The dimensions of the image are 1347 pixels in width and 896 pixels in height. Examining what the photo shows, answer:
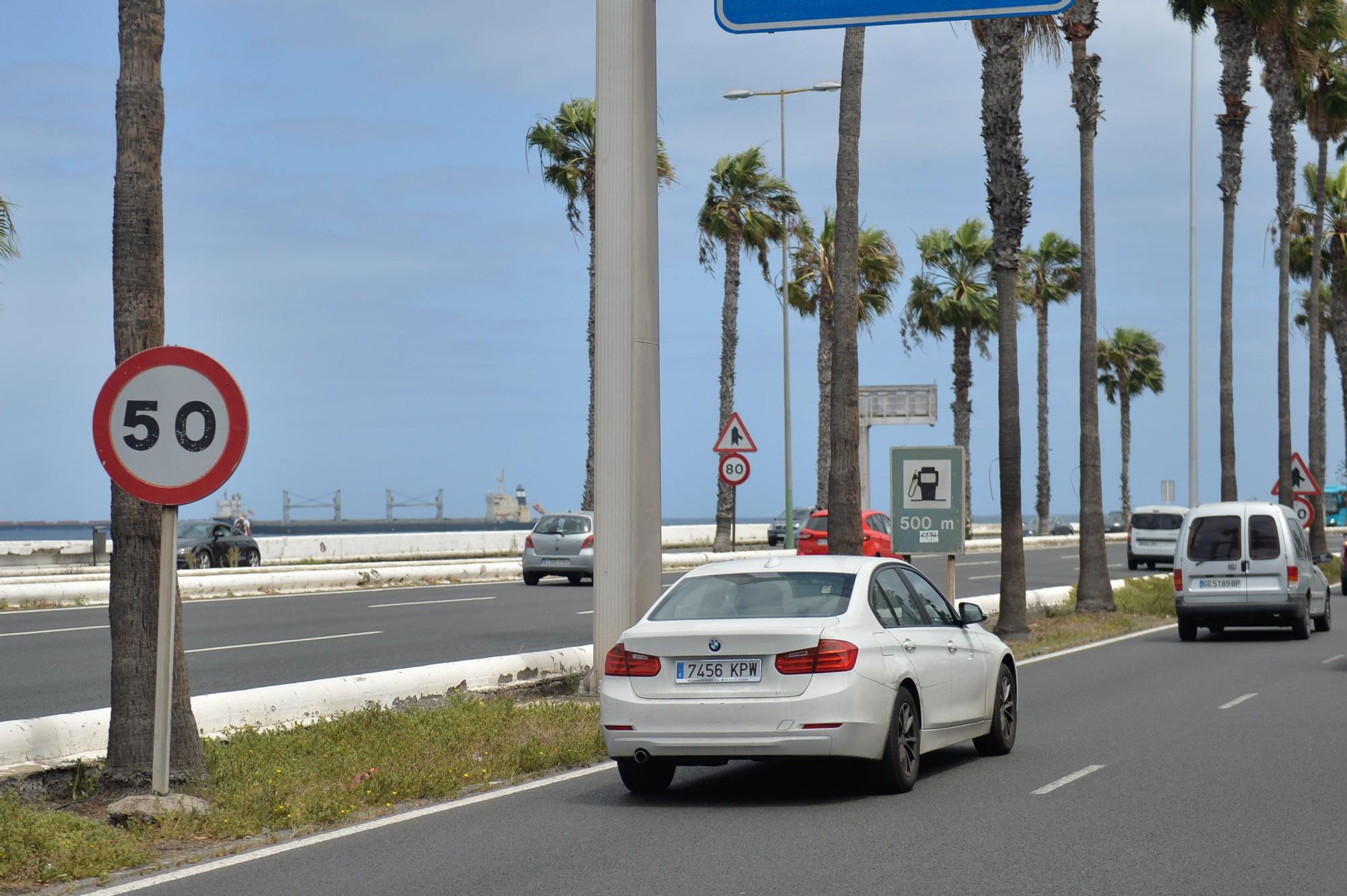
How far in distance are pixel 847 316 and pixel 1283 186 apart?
29544 millimetres

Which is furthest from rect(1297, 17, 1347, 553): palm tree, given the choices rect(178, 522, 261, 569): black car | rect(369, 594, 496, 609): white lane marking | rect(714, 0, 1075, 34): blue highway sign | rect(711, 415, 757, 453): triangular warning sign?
rect(714, 0, 1075, 34): blue highway sign

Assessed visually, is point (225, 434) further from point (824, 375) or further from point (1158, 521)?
point (824, 375)

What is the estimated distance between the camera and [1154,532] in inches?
1784

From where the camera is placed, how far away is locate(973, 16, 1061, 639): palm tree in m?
23.2

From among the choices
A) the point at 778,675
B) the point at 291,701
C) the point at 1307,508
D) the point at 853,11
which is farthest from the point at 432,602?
the point at 1307,508

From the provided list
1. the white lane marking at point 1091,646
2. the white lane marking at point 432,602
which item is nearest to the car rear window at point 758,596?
the white lane marking at point 1091,646

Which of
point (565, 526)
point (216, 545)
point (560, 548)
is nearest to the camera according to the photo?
point (560, 548)

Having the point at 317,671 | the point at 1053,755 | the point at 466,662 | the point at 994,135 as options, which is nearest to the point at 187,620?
the point at 317,671

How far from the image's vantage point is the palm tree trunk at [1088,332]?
27.3 metres

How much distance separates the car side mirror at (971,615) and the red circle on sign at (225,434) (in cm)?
525

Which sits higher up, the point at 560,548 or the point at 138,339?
the point at 138,339

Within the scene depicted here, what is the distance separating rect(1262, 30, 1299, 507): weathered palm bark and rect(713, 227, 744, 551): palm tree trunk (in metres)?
16.4

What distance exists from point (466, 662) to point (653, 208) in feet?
14.7

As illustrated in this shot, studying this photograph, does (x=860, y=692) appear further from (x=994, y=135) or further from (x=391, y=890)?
(x=994, y=135)
